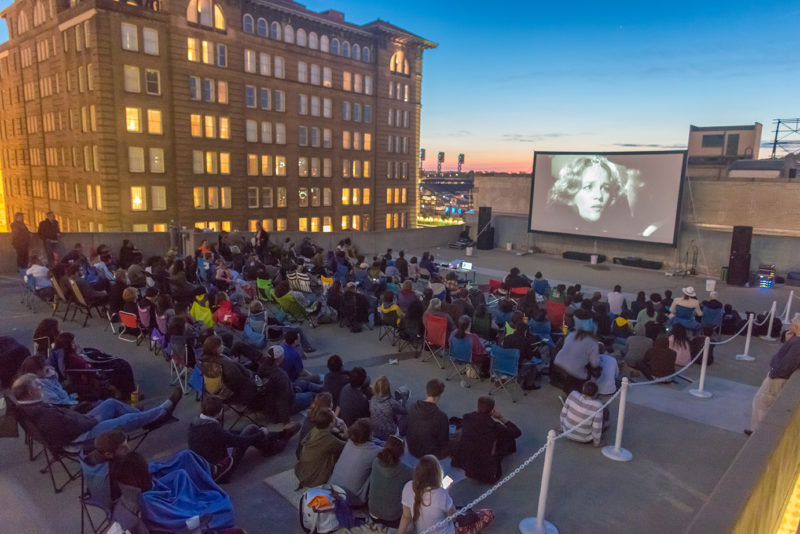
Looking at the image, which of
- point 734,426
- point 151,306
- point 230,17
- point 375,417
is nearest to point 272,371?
point 375,417

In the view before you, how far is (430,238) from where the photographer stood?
2833 centimetres

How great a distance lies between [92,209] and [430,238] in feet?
80.0

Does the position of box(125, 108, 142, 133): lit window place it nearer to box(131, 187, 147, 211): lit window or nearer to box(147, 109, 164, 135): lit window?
box(147, 109, 164, 135): lit window

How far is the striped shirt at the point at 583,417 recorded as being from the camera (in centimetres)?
627

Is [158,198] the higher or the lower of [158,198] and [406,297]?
the higher

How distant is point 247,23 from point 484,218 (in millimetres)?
26375

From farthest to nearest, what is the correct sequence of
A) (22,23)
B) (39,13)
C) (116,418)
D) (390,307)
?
1. (22,23)
2. (39,13)
3. (390,307)
4. (116,418)

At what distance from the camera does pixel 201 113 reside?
1476 inches

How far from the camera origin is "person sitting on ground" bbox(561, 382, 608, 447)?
20.4 feet

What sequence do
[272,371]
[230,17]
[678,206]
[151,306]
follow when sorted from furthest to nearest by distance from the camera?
[230,17], [678,206], [151,306], [272,371]

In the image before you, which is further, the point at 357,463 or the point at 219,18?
the point at 219,18

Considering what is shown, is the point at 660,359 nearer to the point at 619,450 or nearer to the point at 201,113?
the point at 619,450

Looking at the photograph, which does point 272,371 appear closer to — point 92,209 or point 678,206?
point 678,206

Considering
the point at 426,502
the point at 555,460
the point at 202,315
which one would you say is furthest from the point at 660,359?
the point at 202,315
